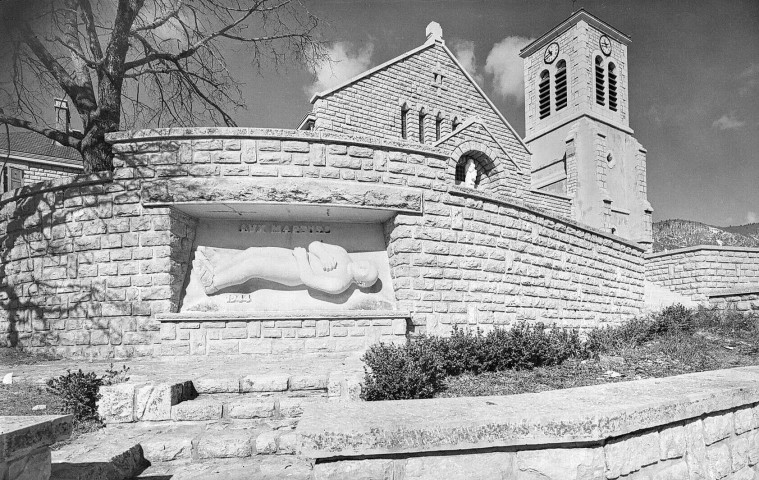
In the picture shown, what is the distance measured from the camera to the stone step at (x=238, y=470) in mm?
3172

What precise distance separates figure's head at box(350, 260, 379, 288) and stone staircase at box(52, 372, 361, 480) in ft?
9.39

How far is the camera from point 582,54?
85.5 ft

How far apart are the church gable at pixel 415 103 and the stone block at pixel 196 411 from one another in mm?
12250

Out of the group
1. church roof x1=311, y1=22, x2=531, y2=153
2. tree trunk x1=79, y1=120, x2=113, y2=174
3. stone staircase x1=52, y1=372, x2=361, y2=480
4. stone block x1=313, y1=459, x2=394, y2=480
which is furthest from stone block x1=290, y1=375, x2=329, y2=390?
church roof x1=311, y1=22, x2=531, y2=153

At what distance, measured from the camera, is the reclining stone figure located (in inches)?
291

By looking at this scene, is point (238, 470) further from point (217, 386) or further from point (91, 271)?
point (91, 271)

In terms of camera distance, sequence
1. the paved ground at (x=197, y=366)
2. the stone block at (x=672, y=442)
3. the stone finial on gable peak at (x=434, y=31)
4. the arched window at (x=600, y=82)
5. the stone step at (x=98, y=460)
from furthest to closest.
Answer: the arched window at (x=600, y=82) < the stone finial on gable peak at (x=434, y=31) < the paved ground at (x=197, y=366) < the stone step at (x=98, y=460) < the stone block at (x=672, y=442)

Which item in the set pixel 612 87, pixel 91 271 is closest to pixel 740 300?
pixel 91 271

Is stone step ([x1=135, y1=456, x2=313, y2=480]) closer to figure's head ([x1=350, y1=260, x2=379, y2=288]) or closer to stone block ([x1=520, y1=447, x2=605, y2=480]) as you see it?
stone block ([x1=520, y1=447, x2=605, y2=480])

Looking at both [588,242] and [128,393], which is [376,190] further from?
[588,242]

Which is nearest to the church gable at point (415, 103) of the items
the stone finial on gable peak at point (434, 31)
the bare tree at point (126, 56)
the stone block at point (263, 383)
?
the stone finial on gable peak at point (434, 31)

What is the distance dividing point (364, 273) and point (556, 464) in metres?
5.54

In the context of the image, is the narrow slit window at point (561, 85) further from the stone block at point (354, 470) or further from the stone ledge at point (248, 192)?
the stone block at point (354, 470)

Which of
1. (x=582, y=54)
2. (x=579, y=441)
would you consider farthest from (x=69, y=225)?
(x=582, y=54)
